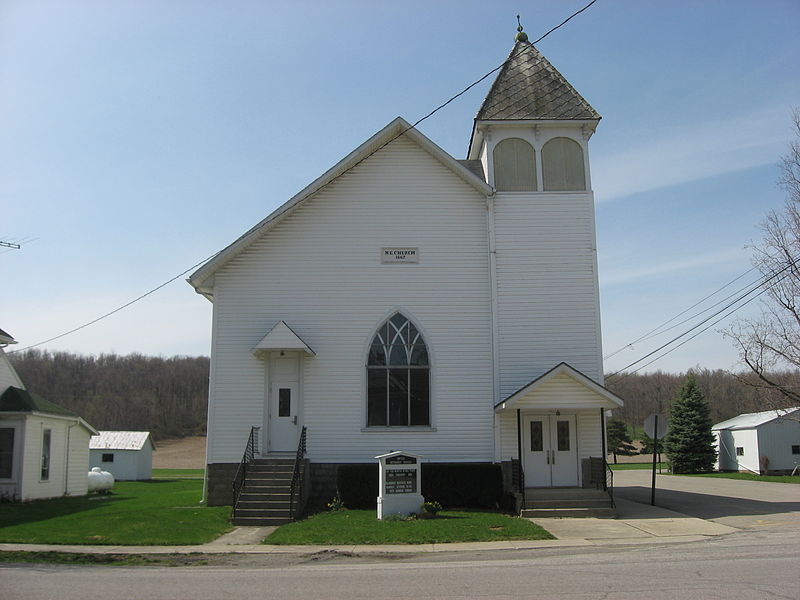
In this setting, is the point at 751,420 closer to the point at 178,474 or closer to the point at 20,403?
the point at 20,403

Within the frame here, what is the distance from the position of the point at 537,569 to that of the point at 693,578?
2089 mm

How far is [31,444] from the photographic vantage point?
2314 centimetres

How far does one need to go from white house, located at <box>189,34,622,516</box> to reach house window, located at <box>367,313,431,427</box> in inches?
1.5

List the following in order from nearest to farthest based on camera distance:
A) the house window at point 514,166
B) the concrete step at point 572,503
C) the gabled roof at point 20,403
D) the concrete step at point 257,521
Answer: the concrete step at point 257,521, the concrete step at point 572,503, the house window at point 514,166, the gabled roof at point 20,403

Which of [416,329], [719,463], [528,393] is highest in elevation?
[416,329]

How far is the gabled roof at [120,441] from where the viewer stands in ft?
157

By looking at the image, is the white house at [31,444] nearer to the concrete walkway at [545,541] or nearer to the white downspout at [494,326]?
the concrete walkway at [545,541]

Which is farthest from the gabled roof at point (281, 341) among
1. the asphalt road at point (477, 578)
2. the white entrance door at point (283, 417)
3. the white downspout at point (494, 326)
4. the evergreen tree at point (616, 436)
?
the evergreen tree at point (616, 436)

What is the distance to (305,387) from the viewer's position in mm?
19453

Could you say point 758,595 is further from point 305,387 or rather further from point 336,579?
point 305,387

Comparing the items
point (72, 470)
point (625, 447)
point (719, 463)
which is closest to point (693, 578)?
point (72, 470)

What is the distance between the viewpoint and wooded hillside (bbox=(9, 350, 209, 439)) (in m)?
110

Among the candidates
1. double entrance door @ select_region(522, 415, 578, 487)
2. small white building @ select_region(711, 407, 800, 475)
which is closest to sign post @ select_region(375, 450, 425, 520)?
double entrance door @ select_region(522, 415, 578, 487)

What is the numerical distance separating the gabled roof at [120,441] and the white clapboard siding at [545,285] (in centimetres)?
3577
